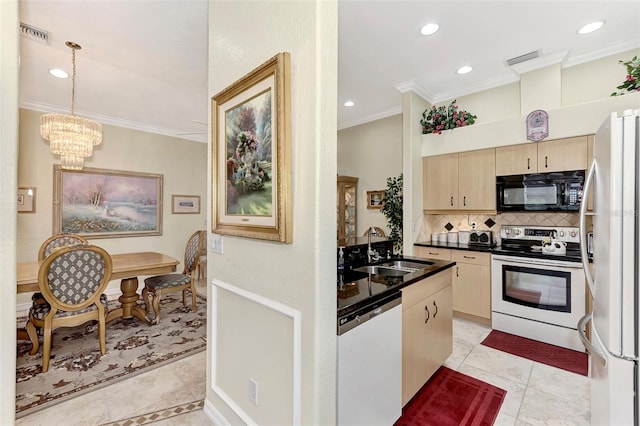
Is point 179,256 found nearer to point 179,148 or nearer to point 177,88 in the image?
point 179,148

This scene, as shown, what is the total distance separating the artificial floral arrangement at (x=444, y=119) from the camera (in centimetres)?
374

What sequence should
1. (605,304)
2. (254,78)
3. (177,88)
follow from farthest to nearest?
(177,88), (254,78), (605,304)

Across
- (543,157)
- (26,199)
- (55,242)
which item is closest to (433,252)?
(543,157)

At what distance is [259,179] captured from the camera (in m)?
1.55

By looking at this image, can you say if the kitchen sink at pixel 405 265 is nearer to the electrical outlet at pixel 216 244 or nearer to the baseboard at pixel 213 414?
the electrical outlet at pixel 216 244

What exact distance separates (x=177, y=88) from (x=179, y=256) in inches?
130

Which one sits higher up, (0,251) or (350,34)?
(350,34)

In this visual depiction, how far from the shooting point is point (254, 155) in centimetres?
158

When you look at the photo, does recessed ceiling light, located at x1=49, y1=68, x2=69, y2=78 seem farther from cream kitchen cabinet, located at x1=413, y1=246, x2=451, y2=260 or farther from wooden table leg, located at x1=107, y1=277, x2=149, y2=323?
cream kitchen cabinet, located at x1=413, y1=246, x2=451, y2=260

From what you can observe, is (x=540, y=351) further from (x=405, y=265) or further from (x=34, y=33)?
(x=34, y=33)

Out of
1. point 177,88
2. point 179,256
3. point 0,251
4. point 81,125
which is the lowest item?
point 179,256

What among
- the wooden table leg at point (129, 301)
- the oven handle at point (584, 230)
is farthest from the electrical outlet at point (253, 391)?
the wooden table leg at point (129, 301)

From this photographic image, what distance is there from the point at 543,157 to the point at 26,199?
269 inches

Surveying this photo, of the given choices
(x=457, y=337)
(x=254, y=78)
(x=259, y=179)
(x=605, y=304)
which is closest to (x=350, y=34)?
(x=254, y=78)
